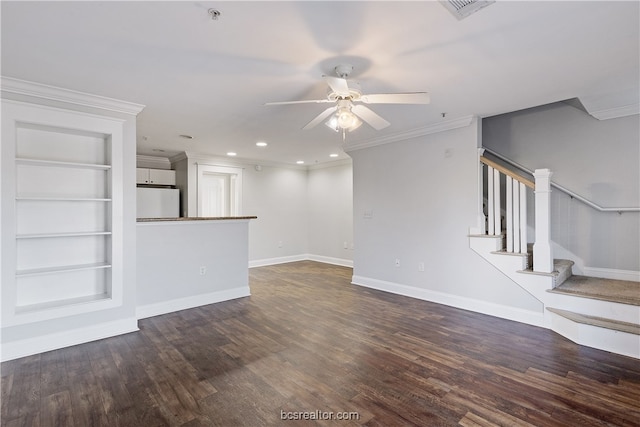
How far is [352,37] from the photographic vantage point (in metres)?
2.04

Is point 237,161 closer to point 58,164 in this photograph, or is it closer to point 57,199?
point 58,164

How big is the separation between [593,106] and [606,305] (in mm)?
2166

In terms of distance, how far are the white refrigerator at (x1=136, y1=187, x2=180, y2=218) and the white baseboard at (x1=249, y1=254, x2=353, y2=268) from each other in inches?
78.8

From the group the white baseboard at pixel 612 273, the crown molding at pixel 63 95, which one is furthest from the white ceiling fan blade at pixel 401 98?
the white baseboard at pixel 612 273

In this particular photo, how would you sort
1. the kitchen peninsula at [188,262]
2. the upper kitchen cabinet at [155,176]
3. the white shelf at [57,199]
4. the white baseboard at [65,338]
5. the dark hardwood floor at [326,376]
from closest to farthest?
the dark hardwood floor at [326,376] < the white baseboard at [65,338] < the white shelf at [57,199] < the kitchen peninsula at [188,262] < the upper kitchen cabinet at [155,176]

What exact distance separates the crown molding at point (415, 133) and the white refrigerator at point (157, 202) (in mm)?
3611

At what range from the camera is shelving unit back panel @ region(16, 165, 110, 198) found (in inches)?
117

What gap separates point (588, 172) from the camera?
12.6 feet

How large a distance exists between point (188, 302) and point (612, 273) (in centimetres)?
527

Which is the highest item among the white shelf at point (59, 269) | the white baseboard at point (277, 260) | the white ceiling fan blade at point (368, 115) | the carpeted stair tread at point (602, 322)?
the white ceiling fan blade at point (368, 115)

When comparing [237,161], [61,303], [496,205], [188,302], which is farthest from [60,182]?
[496,205]

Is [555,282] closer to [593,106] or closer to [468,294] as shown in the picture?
[468,294]

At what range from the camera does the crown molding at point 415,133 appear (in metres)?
3.86

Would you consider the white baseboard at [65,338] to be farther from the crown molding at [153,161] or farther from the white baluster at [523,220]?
the white baluster at [523,220]
